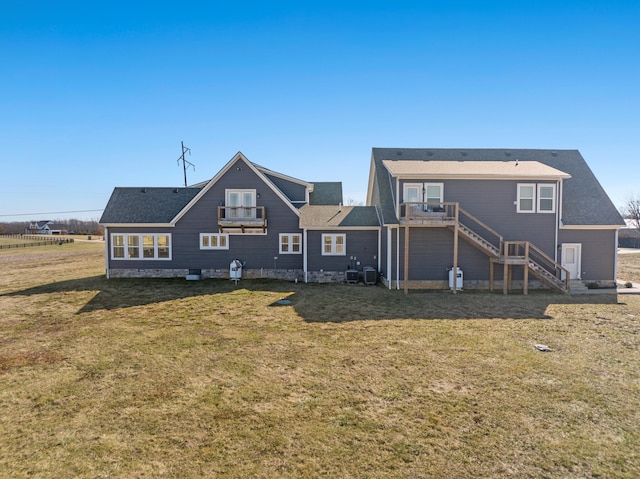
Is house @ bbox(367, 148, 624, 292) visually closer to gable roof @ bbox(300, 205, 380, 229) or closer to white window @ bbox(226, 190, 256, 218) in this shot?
gable roof @ bbox(300, 205, 380, 229)

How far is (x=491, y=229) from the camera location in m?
18.2

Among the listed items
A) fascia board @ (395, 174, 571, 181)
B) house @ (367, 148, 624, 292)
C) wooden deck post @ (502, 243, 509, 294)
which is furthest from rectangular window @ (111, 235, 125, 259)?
wooden deck post @ (502, 243, 509, 294)

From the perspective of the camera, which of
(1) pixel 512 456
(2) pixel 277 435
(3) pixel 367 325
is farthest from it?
(3) pixel 367 325

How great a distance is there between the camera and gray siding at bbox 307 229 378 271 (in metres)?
20.3

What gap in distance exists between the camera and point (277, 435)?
5.67 m

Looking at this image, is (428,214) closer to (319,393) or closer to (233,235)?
(233,235)

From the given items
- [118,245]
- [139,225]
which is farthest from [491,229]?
[118,245]

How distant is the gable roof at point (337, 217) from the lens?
20.1 meters

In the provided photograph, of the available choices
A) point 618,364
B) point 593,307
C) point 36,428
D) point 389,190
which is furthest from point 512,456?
point 389,190

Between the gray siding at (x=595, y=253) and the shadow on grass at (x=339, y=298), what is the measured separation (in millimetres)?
2115

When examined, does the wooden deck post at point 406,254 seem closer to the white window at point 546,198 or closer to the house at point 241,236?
the house at point 241,236

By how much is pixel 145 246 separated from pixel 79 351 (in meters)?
12.8

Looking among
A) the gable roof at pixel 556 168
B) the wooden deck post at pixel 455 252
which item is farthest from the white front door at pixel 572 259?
the wooden deck post at pixel 455 252

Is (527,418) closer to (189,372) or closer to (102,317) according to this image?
(189,372)
